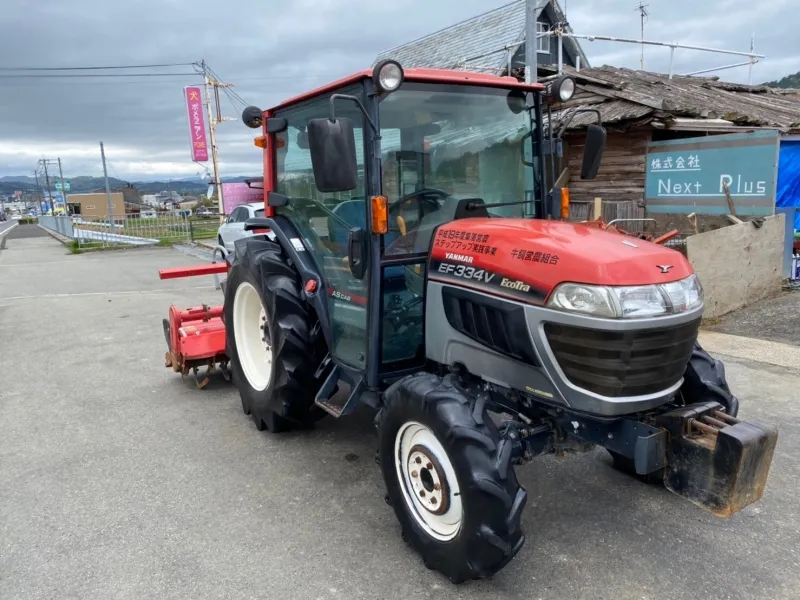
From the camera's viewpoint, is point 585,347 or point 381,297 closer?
point 585,347

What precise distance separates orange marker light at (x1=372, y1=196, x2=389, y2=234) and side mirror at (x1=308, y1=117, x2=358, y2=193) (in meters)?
0.24

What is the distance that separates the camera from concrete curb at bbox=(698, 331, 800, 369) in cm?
564

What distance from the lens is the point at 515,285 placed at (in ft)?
8.66

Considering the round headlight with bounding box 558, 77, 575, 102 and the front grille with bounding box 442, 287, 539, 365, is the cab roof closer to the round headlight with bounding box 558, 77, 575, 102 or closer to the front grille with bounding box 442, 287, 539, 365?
the round headlight with bounding box 558, 77, 575, 102

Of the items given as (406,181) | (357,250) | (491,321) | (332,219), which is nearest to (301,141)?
(332,219)

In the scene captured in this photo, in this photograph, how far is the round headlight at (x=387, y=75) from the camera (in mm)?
2826

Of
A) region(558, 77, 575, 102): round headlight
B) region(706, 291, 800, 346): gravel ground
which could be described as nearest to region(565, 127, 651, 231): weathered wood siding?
region(706, 291, 800, 346): gravel ground

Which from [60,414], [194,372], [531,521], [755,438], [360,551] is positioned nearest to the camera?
[755,438]

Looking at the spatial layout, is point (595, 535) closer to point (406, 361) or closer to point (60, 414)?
point (406, 361)

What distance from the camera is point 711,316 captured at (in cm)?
710

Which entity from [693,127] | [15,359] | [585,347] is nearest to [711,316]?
[693,127]

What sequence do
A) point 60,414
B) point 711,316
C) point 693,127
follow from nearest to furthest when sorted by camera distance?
point 60,414
point 711,316
point 693,127

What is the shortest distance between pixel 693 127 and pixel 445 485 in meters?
9.20

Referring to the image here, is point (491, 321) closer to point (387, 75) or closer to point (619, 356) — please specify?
point (619, 356)
